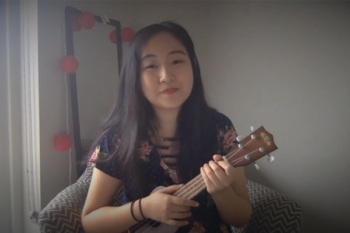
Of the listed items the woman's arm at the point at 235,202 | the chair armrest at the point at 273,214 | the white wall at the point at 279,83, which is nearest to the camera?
the woman's arm at the point at 235,202

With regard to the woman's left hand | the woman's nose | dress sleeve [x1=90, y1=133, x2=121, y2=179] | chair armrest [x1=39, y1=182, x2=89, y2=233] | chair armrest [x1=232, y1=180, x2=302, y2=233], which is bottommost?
chair armrest [x1=232, y1=180, x2=302, y2=233]

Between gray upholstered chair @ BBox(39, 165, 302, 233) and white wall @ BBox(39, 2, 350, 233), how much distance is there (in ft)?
0.76

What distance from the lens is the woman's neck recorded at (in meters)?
0.72

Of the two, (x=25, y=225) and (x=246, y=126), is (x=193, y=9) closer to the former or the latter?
(x=246, y=126)

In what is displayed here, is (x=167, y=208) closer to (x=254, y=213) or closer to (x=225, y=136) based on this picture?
(x=225, y=136)

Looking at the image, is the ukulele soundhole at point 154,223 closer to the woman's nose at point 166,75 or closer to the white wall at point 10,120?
the woman's nose at point 166,75

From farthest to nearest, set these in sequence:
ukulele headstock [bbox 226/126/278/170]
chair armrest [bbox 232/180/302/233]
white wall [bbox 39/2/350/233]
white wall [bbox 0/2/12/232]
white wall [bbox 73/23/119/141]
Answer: white wall [bbox 73/23/119/141] < white wall [bbox 0/2/12/232] < white wall [bbox 39/2/350/233] < chair armrest [bbox 232/180/302/233] < ukulele headstock [bbox 226/126/278/170]

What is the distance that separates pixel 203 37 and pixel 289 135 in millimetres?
631

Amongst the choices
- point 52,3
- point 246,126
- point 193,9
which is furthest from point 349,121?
point 52,3

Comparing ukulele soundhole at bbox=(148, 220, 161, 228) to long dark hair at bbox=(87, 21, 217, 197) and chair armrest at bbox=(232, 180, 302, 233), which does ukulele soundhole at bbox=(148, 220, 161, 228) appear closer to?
long dark hair at bbox=(87, 21, 217, 197)

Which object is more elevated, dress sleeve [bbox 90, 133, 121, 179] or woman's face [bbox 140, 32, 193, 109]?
woman's face [bbox 140, 32, 193, 109]

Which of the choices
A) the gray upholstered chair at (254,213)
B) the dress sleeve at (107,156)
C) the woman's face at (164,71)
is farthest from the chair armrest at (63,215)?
the woman's face at (164,71)

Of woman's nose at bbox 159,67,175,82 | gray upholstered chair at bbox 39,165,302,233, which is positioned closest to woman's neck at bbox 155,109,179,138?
woman's nose at bbox 159,67,175,82

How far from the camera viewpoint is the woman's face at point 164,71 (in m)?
0.65
